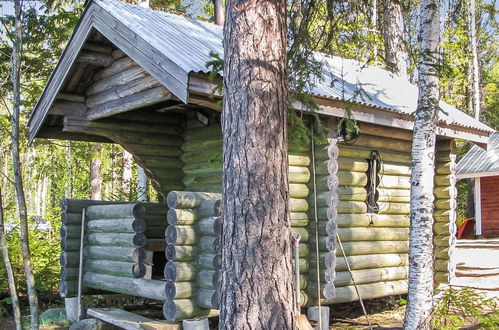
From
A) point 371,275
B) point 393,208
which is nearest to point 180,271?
point 371,275

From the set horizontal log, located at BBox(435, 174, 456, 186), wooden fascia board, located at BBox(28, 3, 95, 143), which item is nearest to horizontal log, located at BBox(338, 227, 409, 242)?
horizontal log, located at BBox(435, 174, 456, 186)

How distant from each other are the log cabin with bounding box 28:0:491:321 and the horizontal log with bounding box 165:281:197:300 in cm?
1

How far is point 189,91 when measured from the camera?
7176mm

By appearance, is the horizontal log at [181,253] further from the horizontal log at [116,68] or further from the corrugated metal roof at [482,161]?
the corrugated metal roof at [482,161]

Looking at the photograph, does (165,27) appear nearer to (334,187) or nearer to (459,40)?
(334,187)

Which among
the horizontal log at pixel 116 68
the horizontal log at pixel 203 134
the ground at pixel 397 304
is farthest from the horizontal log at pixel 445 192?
the horizontal log at pixel 116 68

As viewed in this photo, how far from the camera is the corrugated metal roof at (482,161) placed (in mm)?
22375

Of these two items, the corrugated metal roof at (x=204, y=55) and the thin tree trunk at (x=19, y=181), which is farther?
the corrugated metal roof at (x=204, y=55)

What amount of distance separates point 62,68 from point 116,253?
305cm

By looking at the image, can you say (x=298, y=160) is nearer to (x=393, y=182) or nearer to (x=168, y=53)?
(x=393, y=182)

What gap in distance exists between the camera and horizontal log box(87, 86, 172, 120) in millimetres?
8109

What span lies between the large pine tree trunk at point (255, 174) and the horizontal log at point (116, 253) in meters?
3.17

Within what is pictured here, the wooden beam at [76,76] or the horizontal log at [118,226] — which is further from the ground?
the wooden beam at [76,76]

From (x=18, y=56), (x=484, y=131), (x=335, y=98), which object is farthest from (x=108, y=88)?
(x=484, y=131)
